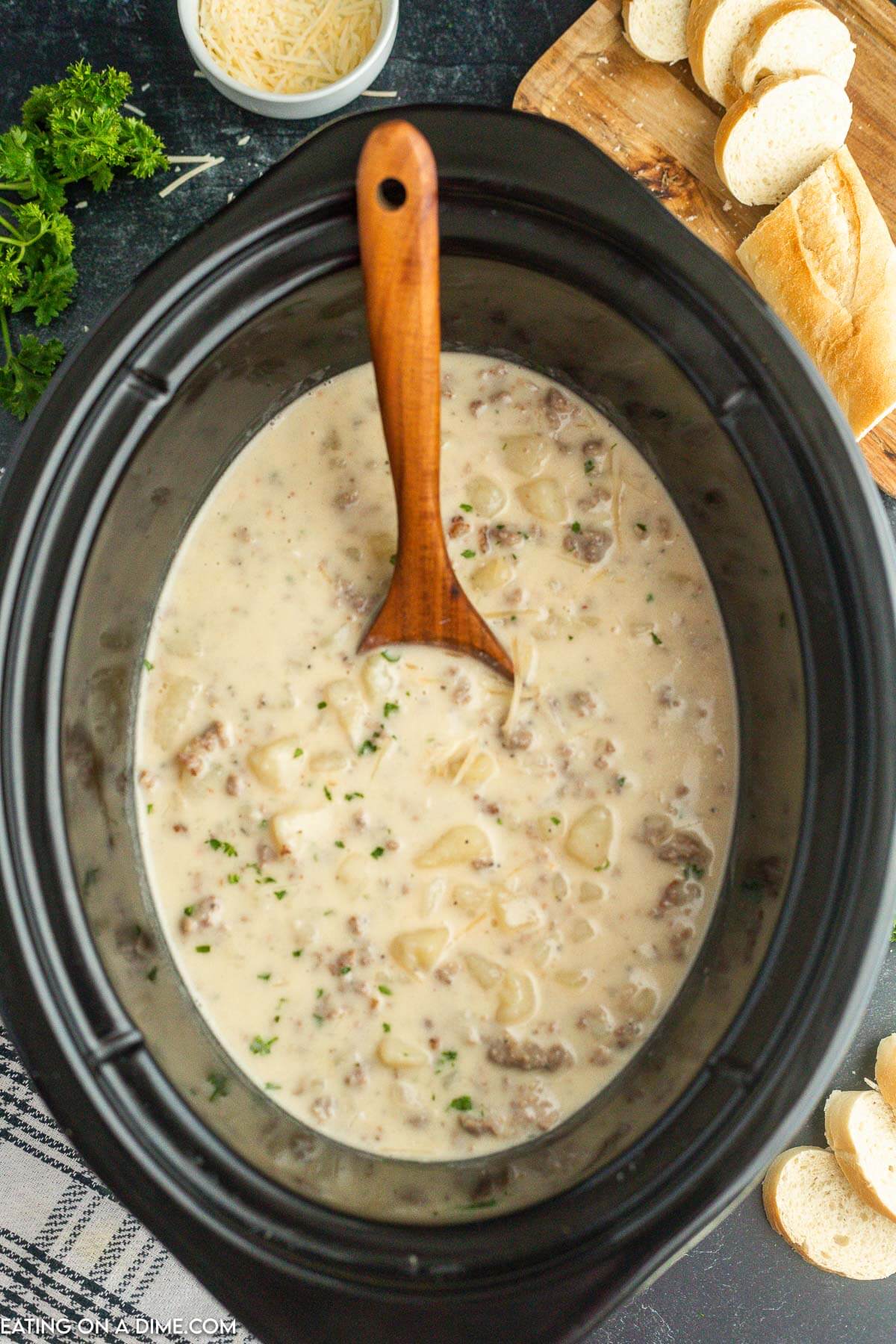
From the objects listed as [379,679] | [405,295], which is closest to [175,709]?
[379,679]

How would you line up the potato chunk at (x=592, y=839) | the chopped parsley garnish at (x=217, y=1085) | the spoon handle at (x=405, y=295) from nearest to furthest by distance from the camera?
1. the spoon handle at (x=405, y=295)
2. the chopped parsley garnish at (x=217, y=1085)
3. the potato chunk at (x=592, y=839)

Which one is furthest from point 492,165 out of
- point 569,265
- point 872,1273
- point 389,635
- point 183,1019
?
point 872,1273

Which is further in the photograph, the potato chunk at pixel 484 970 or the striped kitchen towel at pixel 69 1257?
the striped kitchen towel at pixel 69 1257

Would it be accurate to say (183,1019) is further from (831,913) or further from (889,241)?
(889,241)

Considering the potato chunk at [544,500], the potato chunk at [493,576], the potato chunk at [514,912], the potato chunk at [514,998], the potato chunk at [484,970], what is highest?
the potato chunk at [544,500]

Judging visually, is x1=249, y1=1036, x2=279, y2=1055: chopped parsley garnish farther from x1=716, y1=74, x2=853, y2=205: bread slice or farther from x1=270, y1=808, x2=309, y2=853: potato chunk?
x1=716, y1=74, x2=853, y2=205: bread slice

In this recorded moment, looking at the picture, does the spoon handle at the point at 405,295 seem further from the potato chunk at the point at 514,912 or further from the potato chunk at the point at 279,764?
the potato chunk at the point at 514,912

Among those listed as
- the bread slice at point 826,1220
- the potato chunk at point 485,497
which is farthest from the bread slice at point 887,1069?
the potato chunk at point 485,497
